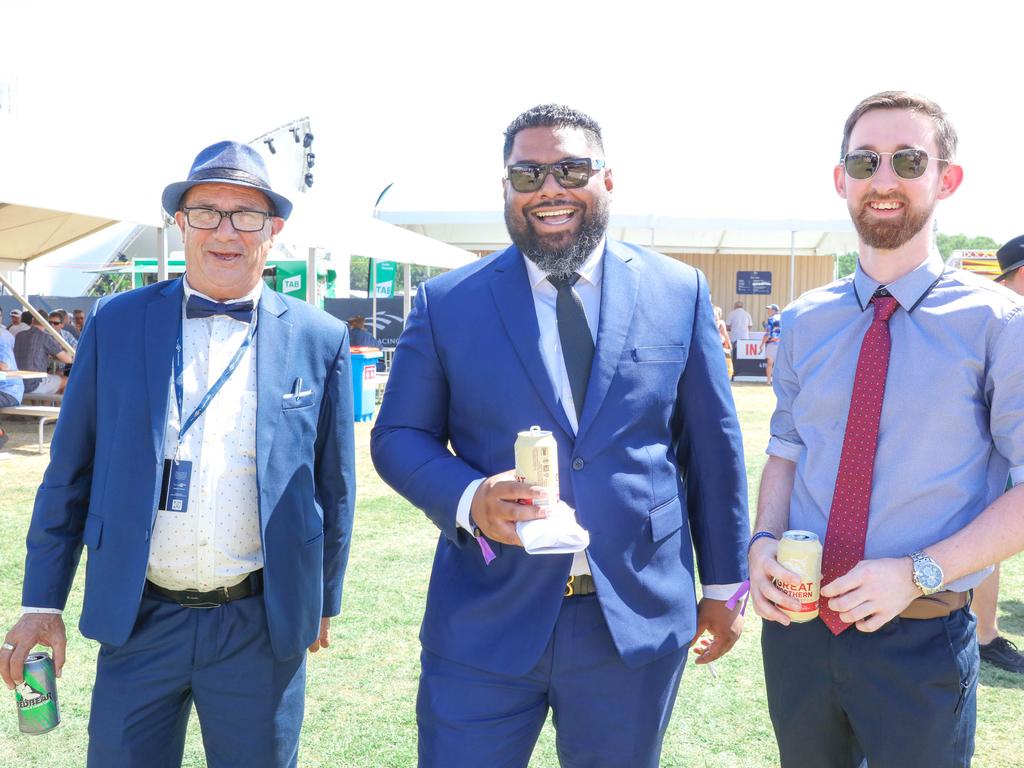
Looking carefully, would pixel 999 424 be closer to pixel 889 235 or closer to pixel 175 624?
pixel 889 235

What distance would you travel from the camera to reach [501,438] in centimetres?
225

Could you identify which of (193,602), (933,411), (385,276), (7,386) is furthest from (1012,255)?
(385,276)

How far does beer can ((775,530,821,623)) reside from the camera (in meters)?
1.96

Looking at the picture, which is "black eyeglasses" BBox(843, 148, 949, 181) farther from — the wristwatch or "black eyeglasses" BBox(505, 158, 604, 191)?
the wristwatch

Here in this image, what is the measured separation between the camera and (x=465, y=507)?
2.12 metres

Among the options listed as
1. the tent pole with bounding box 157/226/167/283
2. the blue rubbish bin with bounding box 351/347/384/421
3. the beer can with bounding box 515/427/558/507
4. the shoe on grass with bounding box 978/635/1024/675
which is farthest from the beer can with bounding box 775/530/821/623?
the blue rubbish bin with bounding box 351/347/384/421

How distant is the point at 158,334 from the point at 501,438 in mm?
1008

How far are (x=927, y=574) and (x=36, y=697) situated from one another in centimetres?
225

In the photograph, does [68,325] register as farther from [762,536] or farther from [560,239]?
[762,536]

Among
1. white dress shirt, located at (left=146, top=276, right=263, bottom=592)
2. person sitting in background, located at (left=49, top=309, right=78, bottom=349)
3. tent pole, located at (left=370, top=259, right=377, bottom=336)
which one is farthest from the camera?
tent pole, located at (left=370, top=259, right=377, bottom=336)

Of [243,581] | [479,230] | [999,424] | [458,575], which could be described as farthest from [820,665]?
[479,230]

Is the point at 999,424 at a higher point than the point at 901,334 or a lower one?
lower

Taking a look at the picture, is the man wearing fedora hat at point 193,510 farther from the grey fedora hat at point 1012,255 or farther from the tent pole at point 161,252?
the tent pole at point 161,252

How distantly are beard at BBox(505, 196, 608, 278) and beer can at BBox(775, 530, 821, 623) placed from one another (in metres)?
0.89
